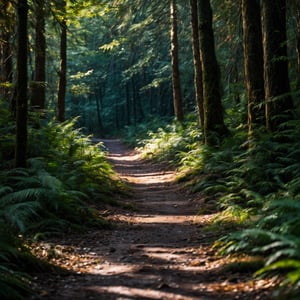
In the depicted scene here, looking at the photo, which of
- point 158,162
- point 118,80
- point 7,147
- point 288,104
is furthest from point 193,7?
point 118,80

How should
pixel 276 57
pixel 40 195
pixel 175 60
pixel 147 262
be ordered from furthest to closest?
pixel 175 60 → pixel 276 57 → pixel 40 195 → pixel 147 262

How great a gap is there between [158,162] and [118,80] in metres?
38.7

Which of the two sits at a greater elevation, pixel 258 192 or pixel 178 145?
pixel 178 145

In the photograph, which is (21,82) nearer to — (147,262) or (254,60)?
(147,262)

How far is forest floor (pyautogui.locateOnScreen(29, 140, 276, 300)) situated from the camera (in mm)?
4730

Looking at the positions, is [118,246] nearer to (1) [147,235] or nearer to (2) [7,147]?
(1) [147,235]

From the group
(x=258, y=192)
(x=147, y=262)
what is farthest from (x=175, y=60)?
(x=147, y=262)

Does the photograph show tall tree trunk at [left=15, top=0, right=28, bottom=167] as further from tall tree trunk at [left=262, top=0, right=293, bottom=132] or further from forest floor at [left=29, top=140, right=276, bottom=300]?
tall tree trunk at [left=262, top=0, right=293, bottom=132]

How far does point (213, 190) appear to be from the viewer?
1045 cm

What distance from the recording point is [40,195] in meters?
8.06

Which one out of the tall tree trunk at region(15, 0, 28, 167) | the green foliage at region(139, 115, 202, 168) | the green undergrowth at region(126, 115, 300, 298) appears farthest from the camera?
the green foliage at region(139, 115, 202, 168)

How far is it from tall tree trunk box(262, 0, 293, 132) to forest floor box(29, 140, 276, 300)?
121 inches

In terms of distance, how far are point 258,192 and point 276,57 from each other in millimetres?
3375

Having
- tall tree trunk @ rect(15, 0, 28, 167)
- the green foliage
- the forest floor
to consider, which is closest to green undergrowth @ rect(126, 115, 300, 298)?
the forest floor
